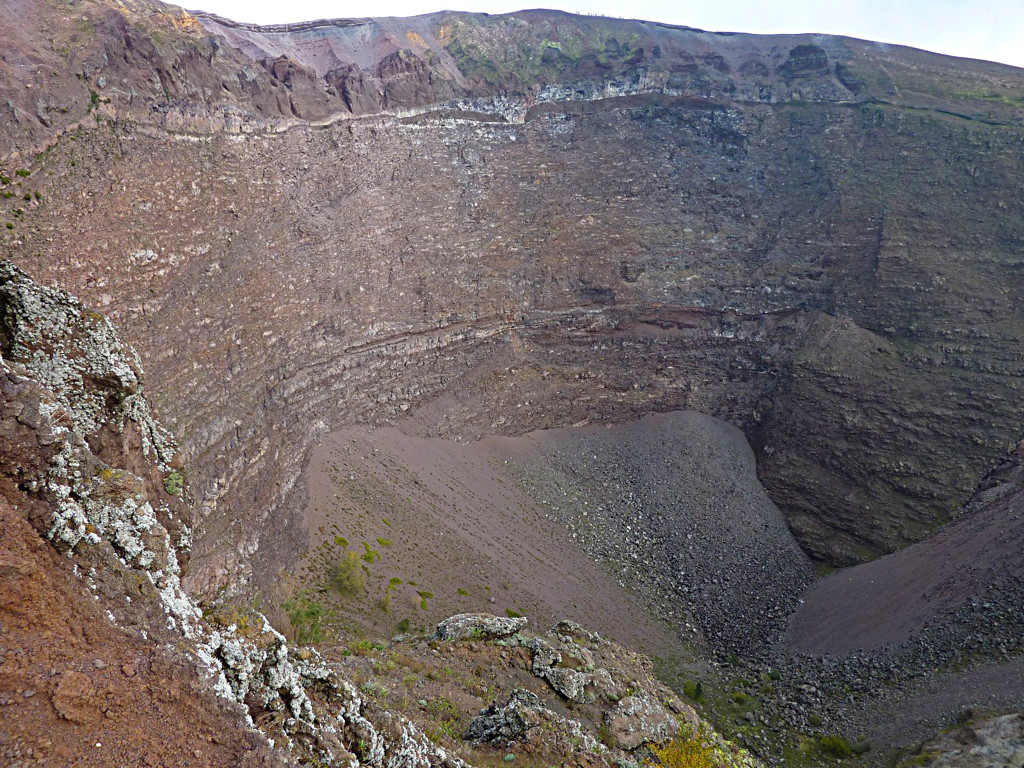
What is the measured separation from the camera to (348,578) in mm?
21906

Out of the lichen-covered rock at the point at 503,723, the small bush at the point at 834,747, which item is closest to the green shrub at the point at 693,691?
the small bush at the point at 834,747

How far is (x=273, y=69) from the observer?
96.3 ft

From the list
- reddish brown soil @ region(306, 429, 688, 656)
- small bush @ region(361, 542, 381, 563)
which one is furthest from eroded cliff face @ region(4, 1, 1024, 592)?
small bush @ region(361, 542, 381, 563)

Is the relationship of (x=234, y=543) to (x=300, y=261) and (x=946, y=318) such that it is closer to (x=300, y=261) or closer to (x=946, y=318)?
(x=300, y=261)

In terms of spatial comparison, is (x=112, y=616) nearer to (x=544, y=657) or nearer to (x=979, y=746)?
(x=544, y=657)

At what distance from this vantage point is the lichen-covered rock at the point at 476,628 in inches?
655

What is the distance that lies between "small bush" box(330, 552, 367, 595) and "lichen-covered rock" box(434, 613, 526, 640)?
5621mm

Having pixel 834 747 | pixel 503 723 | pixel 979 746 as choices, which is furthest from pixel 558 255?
pixel 503 723

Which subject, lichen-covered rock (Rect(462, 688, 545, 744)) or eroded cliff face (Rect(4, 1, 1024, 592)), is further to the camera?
eroded cliff face (Rect(4, 1, 1024, 592))

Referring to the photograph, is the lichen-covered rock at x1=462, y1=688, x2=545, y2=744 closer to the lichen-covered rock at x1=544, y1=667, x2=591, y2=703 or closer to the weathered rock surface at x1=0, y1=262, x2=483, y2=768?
the lichen-covered rock at x1=544, y1=667, x2=591, y2=703

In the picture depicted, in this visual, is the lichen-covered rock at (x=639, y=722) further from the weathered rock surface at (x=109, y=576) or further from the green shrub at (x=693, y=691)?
the weathered rock surface at (x=109, y=576)

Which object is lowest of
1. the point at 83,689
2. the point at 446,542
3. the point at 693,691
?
the point at 693,691

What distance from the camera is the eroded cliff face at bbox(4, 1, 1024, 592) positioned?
863 inches

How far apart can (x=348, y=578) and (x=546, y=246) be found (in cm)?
2291
